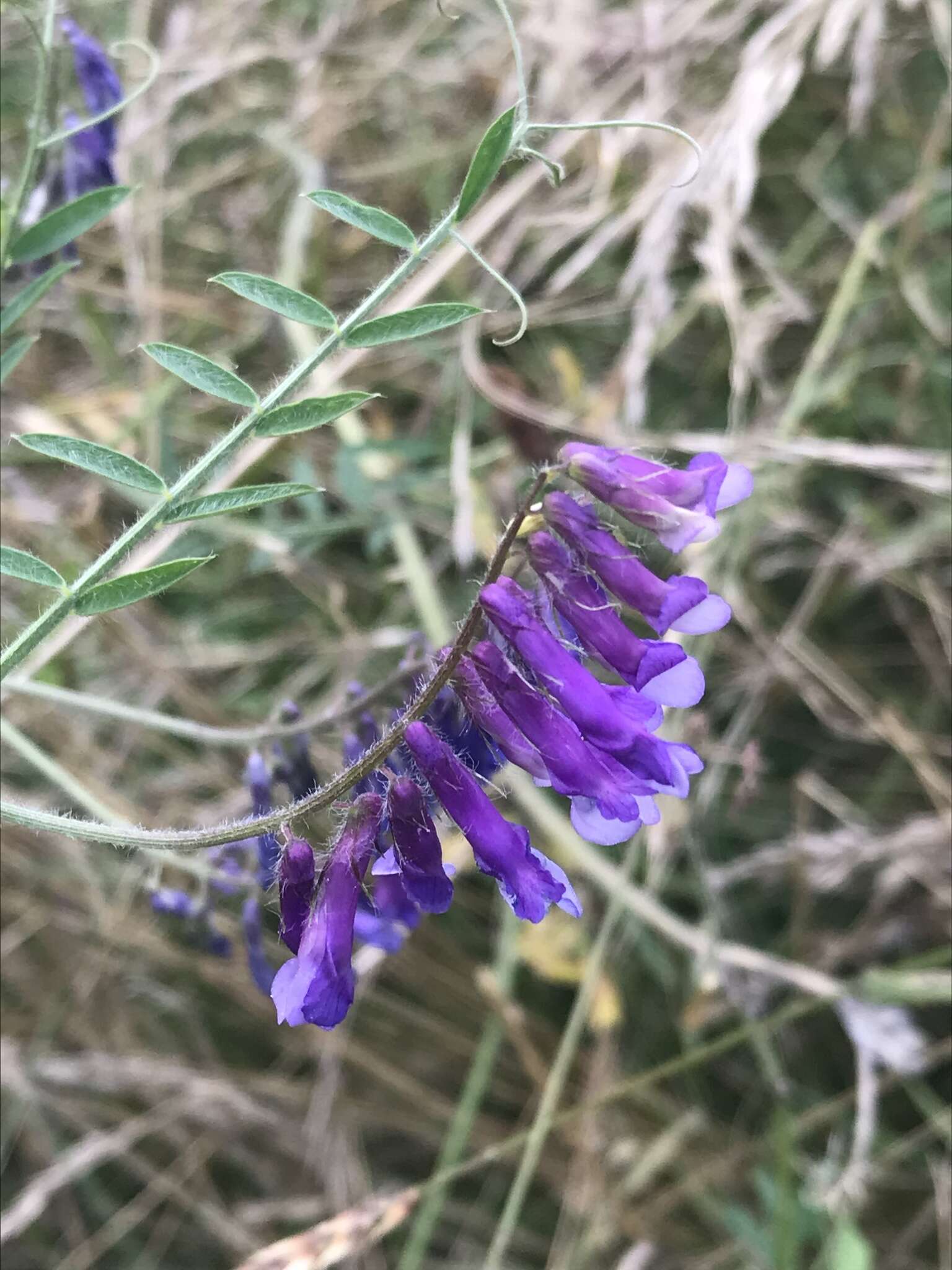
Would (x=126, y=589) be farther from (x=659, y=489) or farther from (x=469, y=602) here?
(x=469, y=602)

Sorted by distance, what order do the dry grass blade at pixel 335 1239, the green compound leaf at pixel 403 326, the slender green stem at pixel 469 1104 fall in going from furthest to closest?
the slender green stem at pixel 469 1104, the dry grass blade at pixel 335 1239, the green compound leaf at pixel 403 326

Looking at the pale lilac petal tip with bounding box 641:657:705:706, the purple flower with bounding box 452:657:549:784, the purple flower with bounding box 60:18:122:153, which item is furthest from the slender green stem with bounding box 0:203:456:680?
the purple flower with bounding box 60:18:122:153

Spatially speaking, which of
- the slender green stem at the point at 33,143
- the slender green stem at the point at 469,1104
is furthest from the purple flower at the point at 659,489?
the slender green stem at the point at 469,1104

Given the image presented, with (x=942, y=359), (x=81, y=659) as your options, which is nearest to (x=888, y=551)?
(x=942, y=359)

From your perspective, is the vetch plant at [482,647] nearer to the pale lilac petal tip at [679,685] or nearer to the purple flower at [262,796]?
the pale lilac petal tip at [679,685]

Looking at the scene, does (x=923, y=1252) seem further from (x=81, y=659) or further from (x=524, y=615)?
(x=81, y=659)

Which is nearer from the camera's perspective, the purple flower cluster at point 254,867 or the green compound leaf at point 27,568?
the green compound leaf at point 27,568

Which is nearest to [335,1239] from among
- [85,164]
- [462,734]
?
[462,734]

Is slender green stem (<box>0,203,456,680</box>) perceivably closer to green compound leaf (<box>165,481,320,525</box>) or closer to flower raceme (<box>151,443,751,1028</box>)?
green compound leaf (<box>165,481,320,525</box>)
